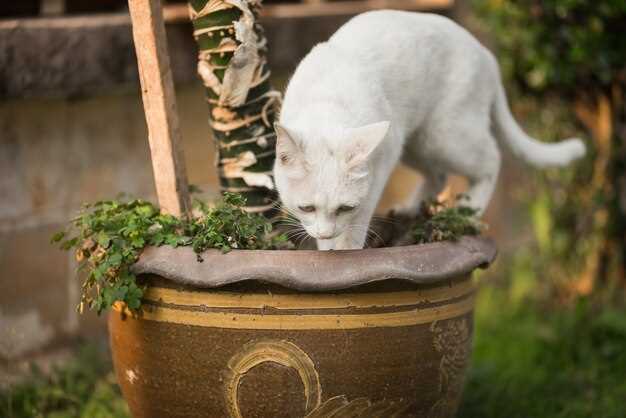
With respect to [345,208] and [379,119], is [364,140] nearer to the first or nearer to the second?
[345,208]

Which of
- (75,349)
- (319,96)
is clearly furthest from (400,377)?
(75,349)

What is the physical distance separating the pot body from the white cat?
0.26 metres

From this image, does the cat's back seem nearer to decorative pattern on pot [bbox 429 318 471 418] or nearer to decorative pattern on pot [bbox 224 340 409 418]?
decorative pattern on pot [bbox 429 318 471 418]

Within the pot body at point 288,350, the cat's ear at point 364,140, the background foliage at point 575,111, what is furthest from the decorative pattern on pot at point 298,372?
the background foliage at point 575,111

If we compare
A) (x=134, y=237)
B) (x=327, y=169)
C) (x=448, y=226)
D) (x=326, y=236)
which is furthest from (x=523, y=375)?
(x=134, y=237)

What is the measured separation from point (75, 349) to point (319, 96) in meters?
1.82

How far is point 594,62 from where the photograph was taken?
4086 millimetres

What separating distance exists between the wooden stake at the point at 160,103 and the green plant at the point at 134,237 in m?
0.08

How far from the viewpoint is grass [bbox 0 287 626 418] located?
124 inches

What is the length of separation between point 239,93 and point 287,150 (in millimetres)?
464

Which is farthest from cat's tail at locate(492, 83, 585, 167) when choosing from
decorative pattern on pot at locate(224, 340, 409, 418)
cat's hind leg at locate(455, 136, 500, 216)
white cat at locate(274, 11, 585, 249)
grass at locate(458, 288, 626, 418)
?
decorative pattern on pot at locate(224, 340, 409, 418)

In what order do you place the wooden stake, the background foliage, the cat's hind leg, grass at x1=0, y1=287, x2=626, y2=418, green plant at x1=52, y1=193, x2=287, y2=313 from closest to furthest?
green plant at x1=52, y1=193, x2=287, y2=313 < the wooden stake < the cat's hind leg < grass at x1=0, y1=287, x2=626, y2=418 < the background foliage

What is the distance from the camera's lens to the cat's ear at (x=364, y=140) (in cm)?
224

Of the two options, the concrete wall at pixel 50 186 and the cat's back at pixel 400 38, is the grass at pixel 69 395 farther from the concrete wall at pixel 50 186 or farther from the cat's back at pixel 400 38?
the cat's back at pixel 400 38
